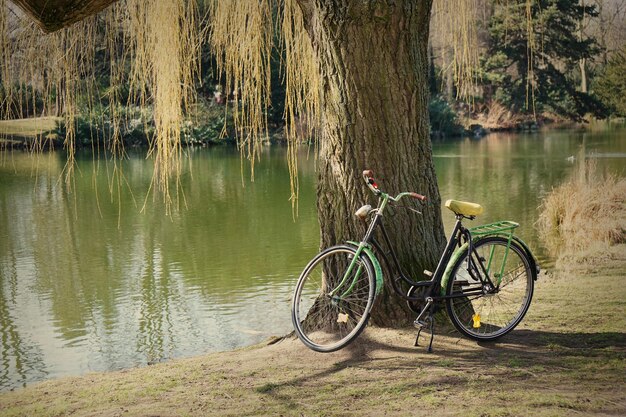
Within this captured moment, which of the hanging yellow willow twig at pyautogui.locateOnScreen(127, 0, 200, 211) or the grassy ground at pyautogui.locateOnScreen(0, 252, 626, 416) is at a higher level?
the hanging yellow willow twig at pyautogui.locateOnScreen(127, 0, 200, 211)

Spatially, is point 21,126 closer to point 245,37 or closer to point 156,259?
point 156,259

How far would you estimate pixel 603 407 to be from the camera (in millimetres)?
3131

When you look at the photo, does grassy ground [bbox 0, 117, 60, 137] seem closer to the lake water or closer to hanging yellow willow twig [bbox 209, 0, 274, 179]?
the lake water

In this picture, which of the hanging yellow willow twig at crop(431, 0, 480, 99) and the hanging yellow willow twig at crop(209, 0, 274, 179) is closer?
the hanging yellow willow twig at crop(209, 0, 274, 179)

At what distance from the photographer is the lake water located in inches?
252

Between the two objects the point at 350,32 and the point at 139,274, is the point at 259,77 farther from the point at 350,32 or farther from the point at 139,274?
the point at 139,274

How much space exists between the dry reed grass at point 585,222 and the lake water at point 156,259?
20.1 inches

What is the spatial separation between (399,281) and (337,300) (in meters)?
0.35

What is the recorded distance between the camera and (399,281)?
428 cm

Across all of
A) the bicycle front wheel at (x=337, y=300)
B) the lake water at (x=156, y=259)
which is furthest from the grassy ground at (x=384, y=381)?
the lake water at (x=156, y=259)

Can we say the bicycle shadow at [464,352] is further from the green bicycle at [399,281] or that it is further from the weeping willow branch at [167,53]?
the weeping willow branch at [167,53]

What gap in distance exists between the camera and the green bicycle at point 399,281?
3988mm

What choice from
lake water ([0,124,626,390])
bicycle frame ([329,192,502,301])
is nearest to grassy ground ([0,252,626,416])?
bicycle frame ([329,192,502,301])

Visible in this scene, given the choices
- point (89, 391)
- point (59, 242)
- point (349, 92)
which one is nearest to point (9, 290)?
point (59, 242)
